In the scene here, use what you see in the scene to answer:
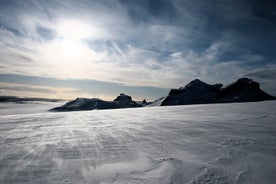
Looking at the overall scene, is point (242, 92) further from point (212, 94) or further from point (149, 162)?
point (149, 162)

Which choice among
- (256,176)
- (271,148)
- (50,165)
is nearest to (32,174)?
(50,165)

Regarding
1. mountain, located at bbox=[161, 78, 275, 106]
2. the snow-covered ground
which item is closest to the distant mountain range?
mountain, located at bbox=[161, 78, 275, 106]

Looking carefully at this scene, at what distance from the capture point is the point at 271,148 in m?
2.86

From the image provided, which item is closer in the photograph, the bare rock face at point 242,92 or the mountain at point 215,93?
the bare rock face at point 242,92

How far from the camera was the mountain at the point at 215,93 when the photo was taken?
461ft

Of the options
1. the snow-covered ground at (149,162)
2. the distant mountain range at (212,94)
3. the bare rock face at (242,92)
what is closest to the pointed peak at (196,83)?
the distant mountain range at (212,94)

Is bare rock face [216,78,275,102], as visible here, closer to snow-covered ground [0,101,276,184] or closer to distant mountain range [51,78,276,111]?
distant mountain range [51,78,276,111]

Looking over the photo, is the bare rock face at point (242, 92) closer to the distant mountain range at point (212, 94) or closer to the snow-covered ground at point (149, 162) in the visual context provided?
the distant mountain range at point (212, 94)

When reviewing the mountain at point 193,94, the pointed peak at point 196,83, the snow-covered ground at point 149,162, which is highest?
the pointed peak at point 196,83

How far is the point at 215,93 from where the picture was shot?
156 meters

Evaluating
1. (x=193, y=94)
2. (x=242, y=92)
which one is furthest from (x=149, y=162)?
(x=242, y=92)

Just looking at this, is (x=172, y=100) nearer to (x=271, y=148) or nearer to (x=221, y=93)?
(x=221, y=93)

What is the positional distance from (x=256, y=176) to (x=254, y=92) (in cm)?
16530

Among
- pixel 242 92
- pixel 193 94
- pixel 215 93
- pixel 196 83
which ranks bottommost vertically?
pixel 193 94
